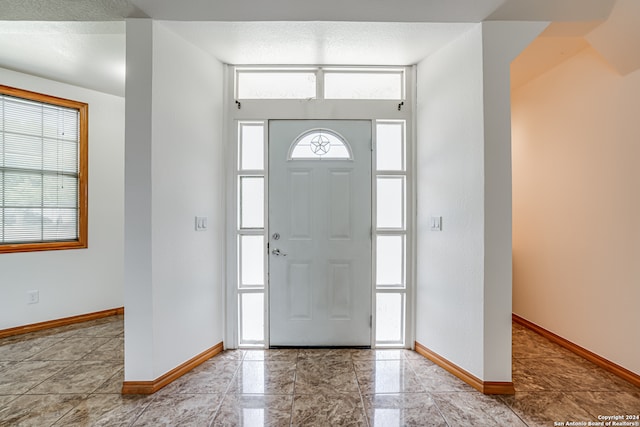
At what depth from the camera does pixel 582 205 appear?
7.82 ft

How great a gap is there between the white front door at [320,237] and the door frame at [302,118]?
6cm

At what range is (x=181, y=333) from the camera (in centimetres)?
213

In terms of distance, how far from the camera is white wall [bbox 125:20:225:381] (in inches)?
75.1

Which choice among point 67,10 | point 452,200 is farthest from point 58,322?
point 452,200

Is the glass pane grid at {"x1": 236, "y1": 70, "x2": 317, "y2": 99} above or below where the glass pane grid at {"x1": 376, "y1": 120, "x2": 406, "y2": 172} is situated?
above

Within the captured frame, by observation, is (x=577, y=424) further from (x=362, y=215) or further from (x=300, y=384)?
(x=362, y=215)

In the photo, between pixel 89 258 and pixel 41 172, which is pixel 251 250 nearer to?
pixel 89 258

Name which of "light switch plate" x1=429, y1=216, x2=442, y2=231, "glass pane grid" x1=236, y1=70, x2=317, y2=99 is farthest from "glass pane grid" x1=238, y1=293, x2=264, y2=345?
"glass pane grid" x1=236, y1=70, x2=317, y2=99

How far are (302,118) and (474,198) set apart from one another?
1579mm

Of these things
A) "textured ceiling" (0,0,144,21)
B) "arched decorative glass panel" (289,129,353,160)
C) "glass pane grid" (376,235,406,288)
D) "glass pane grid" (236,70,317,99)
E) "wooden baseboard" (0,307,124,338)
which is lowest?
"wooden baseboard" (0,307,124,338)

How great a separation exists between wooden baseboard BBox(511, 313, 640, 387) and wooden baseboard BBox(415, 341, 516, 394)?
0.91m

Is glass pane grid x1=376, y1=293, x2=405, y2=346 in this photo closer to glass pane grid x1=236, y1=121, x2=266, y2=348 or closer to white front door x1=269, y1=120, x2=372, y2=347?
white front door x1=269, y1=120, x2=372, y2=347

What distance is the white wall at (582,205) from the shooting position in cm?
209

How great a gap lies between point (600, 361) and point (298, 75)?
3474mm
